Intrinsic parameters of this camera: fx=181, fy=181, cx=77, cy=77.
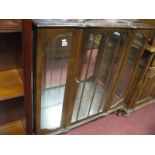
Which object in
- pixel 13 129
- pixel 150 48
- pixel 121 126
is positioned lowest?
pixel 121 126

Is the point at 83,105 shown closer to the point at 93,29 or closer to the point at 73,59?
the point at 73,59

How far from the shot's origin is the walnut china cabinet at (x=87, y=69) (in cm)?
104

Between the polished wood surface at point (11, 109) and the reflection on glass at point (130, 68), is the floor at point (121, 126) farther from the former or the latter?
the polished wood surface at point (11, 109)

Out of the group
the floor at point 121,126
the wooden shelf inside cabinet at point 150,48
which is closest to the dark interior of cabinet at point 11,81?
the floor at point 121,126

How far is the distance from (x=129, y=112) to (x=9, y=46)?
146 cm

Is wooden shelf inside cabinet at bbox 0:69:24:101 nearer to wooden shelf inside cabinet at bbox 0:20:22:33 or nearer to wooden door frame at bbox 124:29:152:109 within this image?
wooden shelf inside cabinet at bbox 0:20:22:33

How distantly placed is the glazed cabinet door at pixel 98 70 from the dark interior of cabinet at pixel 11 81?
1.29 feet

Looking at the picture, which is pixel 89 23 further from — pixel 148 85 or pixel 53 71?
pixel 148 85

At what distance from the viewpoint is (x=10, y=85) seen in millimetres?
1000

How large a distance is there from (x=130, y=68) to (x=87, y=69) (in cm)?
50

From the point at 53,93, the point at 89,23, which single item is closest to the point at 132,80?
the point at 53,93

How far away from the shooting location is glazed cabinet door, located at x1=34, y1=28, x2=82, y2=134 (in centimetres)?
98

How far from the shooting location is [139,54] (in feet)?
5.06
